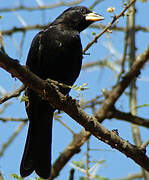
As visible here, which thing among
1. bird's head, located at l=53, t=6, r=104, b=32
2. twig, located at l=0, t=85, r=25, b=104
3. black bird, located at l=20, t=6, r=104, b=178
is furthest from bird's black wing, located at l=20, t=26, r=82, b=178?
twig, located at l=0, t=85, r=25, b=104

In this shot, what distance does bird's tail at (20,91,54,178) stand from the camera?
3.51 meters

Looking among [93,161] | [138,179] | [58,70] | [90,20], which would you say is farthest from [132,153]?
[138,179]

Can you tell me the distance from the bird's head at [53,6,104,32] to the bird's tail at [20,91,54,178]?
0.94m

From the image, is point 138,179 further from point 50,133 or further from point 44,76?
point 44,76

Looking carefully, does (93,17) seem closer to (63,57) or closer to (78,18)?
(78,18)

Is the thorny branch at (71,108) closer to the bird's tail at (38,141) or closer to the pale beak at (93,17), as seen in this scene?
the bird's tail at (38,141)

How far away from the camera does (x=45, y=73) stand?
11.3 feet

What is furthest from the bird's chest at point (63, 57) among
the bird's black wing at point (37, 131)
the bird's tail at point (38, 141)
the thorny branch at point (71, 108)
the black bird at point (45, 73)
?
the thorny branch at point (71, 108)

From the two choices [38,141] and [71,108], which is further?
[38,141]

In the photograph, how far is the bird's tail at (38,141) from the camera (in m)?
3.51

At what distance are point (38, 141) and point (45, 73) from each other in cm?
70

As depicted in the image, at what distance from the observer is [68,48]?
347 centimetres

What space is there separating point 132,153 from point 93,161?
1.12ft

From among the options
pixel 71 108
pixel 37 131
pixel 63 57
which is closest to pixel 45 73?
pixel 63 57
